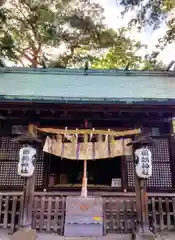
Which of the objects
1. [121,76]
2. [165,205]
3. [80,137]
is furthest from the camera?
[121,76]

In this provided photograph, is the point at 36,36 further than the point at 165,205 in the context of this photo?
Yes

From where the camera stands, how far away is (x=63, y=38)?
60.0 ft

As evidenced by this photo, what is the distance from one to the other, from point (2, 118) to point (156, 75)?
6.72m

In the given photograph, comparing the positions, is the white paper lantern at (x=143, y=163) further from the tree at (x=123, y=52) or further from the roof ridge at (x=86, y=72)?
the tree at (x=123, y=52)

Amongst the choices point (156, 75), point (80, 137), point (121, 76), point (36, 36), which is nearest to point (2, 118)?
point (80, 137)

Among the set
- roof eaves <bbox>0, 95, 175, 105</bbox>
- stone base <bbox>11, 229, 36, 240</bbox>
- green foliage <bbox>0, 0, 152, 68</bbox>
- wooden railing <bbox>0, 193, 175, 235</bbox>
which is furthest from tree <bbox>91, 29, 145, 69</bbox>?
stone base <bbox>11, 229, 36, 240</bbox>

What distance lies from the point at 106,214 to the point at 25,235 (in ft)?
6.13

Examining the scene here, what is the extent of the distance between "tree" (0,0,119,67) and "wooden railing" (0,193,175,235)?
13.9m

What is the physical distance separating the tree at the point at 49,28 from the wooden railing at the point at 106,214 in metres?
13.9

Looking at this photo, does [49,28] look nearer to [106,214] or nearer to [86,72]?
[86,72]

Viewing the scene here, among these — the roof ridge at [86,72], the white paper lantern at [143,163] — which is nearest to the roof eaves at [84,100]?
the white paper lantern at [143,163]

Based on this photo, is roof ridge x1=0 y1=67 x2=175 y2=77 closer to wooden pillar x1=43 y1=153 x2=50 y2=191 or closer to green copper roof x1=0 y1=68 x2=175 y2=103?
green copper roof x1=0 y1=68 x2=175 y2=103

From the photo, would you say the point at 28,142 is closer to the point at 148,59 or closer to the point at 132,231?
A: the point at 132,231

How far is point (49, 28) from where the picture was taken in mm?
17234
